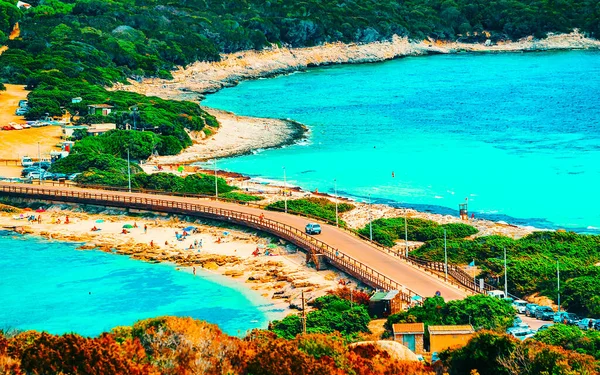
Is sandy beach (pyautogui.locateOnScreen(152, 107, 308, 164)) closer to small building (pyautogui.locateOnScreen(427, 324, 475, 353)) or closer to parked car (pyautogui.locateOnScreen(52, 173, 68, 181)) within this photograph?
parked car (pyautogui.locateOnScreen(52, 173, 68, 181))

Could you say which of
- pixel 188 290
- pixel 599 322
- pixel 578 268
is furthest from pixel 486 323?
pixel 188 290

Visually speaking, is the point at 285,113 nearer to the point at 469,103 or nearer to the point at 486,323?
the point at 469,103

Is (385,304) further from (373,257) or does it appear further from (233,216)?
(233,216)

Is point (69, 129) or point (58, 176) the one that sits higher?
point (69, 129)

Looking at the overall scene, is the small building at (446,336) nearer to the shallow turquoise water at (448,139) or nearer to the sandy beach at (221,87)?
the shallow turquoise water at (448,139)

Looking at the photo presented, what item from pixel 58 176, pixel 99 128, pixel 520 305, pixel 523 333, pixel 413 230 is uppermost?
pixel 523 333

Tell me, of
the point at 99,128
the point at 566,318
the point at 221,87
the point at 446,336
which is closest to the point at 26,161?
the point at 99,128
